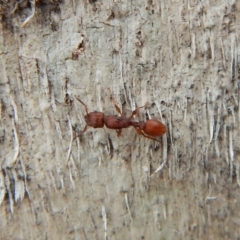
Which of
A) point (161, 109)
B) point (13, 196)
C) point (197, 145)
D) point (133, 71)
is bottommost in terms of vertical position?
point (13, 196)

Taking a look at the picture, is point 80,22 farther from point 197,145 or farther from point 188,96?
point 197,145

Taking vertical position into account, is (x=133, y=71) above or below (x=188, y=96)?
above

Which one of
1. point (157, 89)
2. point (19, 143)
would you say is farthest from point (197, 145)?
point (19, 143)
